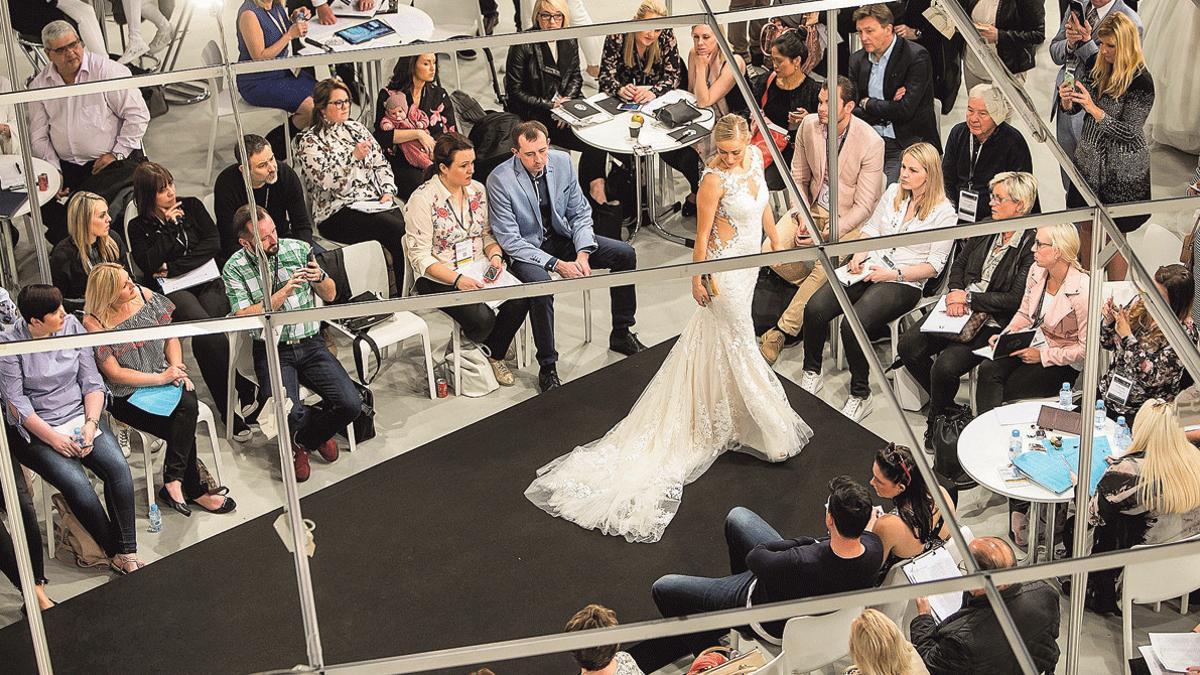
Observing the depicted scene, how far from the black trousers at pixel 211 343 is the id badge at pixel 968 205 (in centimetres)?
302

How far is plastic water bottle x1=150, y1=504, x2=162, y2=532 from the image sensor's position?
594cm

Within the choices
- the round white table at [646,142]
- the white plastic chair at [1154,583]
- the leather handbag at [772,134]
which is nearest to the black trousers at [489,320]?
the round white table at [646,142]

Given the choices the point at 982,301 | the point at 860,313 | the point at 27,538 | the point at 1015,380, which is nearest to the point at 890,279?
the point at 860,313

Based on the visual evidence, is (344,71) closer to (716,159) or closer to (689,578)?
(716,159)

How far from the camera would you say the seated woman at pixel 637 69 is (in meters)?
7.59

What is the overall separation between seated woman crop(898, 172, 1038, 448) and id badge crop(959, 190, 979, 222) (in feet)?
0.85

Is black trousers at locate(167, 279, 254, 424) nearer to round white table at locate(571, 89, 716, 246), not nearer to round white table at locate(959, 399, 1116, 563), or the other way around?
round white table at locate(571, 89, 716, 246)

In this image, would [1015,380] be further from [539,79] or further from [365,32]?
[365,32]

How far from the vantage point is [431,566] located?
564 cm

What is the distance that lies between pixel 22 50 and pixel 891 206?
5111 millimetres

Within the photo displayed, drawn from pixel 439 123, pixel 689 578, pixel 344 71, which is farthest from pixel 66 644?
pixel 344 71

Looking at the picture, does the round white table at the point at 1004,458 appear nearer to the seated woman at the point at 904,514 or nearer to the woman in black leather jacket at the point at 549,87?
the seated woman at the point at 904,514

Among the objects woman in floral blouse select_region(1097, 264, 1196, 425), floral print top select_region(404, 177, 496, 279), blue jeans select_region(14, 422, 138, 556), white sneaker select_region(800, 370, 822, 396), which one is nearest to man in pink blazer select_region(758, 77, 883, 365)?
white sneaker select_region(800, 370, 822, 396)

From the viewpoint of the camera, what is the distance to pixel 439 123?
7438 mm
